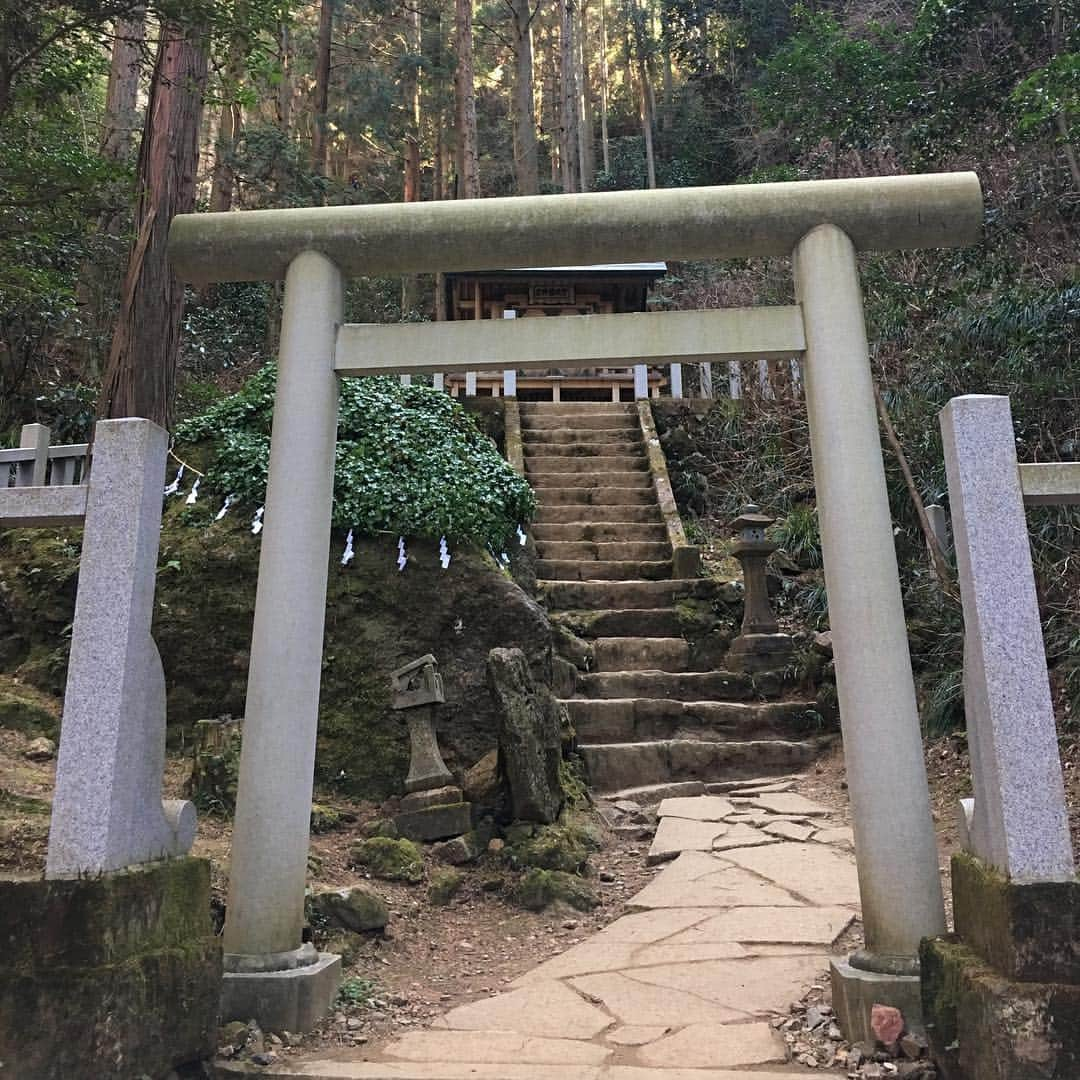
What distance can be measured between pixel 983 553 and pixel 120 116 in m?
12.6

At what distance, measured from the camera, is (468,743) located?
6355 millimetres

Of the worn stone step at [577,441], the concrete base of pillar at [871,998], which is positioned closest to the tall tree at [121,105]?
the worn stone step at [577,441]

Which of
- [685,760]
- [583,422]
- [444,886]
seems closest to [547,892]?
[444,886]

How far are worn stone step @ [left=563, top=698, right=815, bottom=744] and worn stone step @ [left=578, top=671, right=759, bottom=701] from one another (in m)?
0.19

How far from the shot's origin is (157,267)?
24.4ft

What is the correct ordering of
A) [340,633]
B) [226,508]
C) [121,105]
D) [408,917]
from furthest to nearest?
[121,105], [226,508], [340,633], [408,917]

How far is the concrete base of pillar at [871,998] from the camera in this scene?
2.91 m

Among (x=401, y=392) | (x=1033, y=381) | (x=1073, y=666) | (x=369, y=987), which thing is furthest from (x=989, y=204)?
(x=369, y=987)

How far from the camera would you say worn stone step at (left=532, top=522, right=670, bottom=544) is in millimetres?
10359

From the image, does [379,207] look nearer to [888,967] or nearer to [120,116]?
[888,967]

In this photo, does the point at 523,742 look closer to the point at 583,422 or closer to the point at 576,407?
the point at 583,422

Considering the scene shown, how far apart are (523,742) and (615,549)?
16.1 feet

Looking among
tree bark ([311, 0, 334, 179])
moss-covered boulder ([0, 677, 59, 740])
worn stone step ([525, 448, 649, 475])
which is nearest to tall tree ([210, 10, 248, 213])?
tree bark ([311, 0, 334, 179])

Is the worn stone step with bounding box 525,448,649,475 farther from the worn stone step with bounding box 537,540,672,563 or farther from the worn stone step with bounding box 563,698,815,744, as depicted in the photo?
the worn stone step with bounding box 563,698,815,744
